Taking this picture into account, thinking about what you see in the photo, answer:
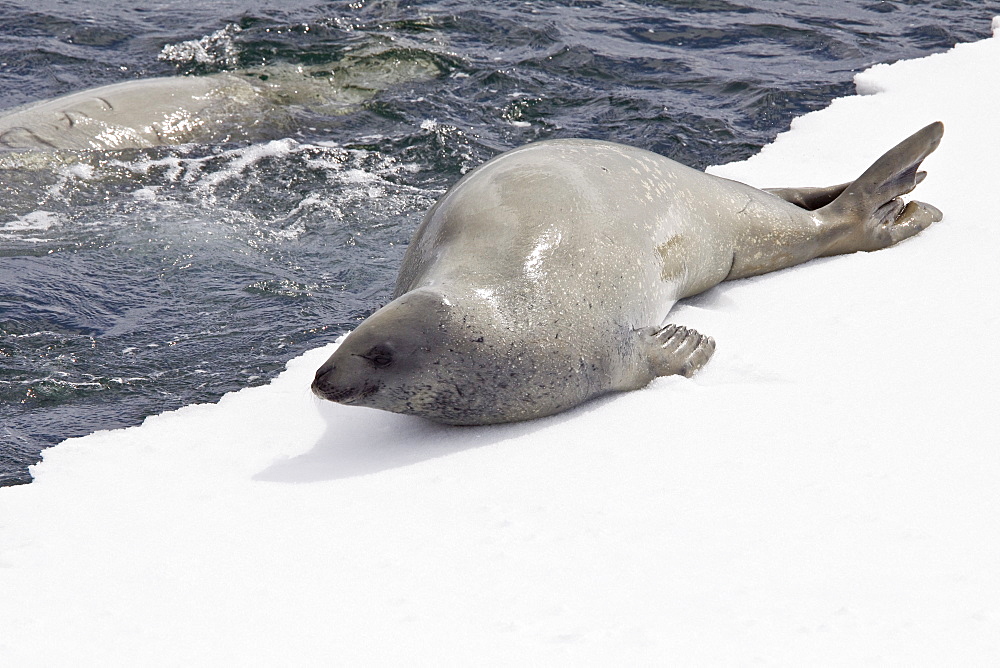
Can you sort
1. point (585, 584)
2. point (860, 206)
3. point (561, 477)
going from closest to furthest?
point (585, 584) → point (561, 477) → point (860, 206)

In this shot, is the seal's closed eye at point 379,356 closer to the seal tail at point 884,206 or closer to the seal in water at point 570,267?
the seal in water at point 570,267

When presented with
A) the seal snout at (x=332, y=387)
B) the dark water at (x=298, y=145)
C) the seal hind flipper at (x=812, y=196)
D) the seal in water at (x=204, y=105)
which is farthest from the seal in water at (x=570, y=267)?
the seal in water at (x=204, y=105)

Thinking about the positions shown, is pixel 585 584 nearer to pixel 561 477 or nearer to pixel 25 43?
pixel 561 477

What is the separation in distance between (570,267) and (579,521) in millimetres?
1239

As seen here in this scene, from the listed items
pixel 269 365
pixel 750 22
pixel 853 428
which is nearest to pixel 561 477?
pixel 853 428

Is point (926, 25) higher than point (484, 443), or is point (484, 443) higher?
point (926, 25)

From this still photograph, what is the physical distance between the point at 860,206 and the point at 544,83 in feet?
11.2

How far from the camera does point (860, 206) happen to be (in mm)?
5020

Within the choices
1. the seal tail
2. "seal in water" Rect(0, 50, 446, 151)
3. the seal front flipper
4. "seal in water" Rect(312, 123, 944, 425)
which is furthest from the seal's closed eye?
"seal in water" Rect(0, 50, 446, 151)

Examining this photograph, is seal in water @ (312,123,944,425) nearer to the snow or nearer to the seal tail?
the seal tail

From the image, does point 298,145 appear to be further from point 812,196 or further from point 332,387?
point 332,387

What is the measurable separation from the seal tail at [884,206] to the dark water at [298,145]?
1686 millimetres

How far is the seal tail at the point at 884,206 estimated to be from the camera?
496 centimetres

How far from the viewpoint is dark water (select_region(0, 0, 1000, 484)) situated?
455 centimetres
